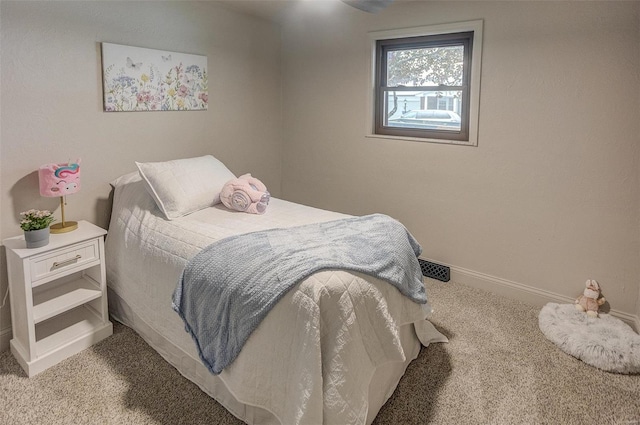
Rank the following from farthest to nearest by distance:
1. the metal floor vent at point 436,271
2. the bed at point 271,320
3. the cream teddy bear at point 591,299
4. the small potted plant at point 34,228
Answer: the metal floor vent at point 436,271 < the cream teddy bear at point 591,299 < the small potted plant at point 34,228 < the bed at point 271,320

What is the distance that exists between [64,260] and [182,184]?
0.76 metres

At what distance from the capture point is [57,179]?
2287 mm

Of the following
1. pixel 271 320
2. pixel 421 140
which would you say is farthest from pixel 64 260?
pixel 421 140

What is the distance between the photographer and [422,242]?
11.4 feet

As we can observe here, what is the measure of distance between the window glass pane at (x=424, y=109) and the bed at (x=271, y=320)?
1287 mm

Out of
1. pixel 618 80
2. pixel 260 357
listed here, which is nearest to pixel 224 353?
pixel 260 357

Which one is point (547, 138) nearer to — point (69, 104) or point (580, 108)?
point (580, 108)

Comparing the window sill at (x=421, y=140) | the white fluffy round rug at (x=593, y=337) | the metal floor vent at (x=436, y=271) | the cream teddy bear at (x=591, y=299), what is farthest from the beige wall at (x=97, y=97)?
the cream teddy bear at (x=591, y=299)

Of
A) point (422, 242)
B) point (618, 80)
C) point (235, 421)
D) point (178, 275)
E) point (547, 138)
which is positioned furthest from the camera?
point (422, 242)

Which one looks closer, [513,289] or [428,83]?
[513,289]

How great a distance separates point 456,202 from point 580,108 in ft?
3.32

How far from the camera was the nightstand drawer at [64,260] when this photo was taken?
214cm

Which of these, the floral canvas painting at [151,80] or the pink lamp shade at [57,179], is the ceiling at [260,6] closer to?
the floral canvas painting at [151,80]

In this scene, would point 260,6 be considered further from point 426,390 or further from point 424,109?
point 426,390
